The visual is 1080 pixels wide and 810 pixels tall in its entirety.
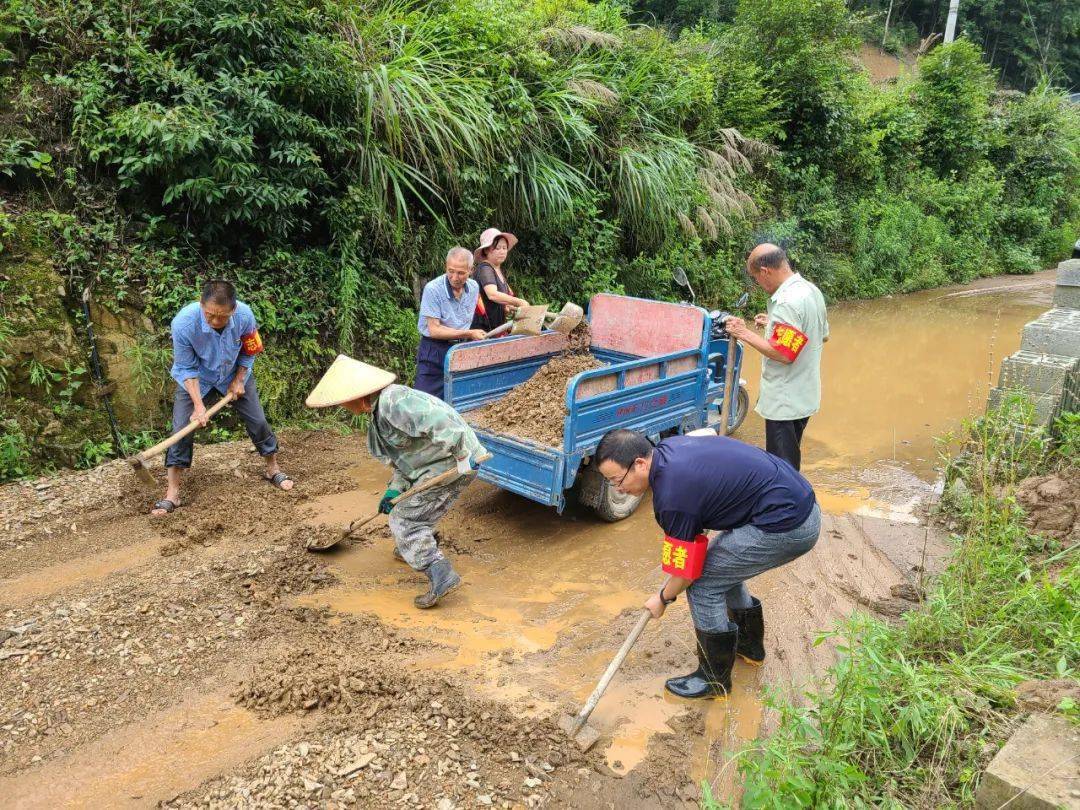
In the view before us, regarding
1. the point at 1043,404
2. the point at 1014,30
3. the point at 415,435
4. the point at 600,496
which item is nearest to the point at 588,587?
the point at 600,496

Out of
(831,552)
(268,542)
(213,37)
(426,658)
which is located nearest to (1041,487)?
(831,552)

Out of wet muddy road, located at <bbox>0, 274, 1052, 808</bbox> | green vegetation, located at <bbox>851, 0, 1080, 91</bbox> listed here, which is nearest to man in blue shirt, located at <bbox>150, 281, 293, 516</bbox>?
wet muddy road, located at <bbox>0, 274, 1052, 808</bbox>

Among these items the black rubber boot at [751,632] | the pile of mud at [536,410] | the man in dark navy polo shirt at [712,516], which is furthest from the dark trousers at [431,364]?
the black rubber boot at [751,632]

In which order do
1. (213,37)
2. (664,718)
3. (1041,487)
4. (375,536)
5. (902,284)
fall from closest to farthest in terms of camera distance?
(664,718) → (1041,487) → (375,536) → (213,37) → (902,284)

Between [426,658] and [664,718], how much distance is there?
1117 mm

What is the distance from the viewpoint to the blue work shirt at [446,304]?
17.3ft

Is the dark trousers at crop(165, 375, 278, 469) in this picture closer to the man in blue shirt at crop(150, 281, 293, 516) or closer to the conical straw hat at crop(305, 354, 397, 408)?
the man in blue shirt at crop(150, 281, 293, 516)

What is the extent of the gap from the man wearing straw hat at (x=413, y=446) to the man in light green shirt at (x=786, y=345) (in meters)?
1.77

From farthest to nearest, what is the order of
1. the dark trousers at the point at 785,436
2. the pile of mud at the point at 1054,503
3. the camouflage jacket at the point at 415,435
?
the dark trousers at the point at 785,436 → the pile of mud at the point at 1054,503 → the camouflage jacket at the point at 415,435

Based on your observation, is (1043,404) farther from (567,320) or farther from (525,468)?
(525,468)

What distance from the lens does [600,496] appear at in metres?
4.89

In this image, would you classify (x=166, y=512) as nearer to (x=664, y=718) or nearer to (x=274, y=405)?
(x=274, y=405)

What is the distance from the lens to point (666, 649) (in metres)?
3.59

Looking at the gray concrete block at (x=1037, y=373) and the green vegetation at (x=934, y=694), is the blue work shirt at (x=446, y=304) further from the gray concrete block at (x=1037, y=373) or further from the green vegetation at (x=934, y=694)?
the gray concrete block at (x=1037, y=373)
